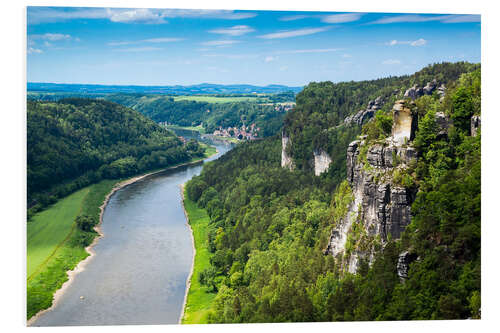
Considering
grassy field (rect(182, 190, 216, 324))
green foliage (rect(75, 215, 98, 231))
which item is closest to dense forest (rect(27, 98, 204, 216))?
green foliage (rect(75, 215, 98, 231))

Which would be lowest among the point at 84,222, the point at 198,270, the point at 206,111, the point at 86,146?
the point at 198,270

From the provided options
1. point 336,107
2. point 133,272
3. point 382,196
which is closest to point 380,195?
point 382,196

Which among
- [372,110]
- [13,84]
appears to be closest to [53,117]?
[372,110]

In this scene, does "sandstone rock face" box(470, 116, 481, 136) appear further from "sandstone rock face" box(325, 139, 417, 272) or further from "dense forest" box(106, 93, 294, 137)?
"dense forest" box(106, 93, 294, 137)

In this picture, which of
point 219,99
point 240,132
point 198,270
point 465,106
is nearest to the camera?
point 465,106

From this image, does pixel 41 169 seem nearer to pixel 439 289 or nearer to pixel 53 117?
pixel 53 117

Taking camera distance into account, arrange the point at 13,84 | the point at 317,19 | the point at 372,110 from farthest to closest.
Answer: the point at 372,110, the point at 317,19, the point at 13,84

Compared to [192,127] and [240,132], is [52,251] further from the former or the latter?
[192,127]
